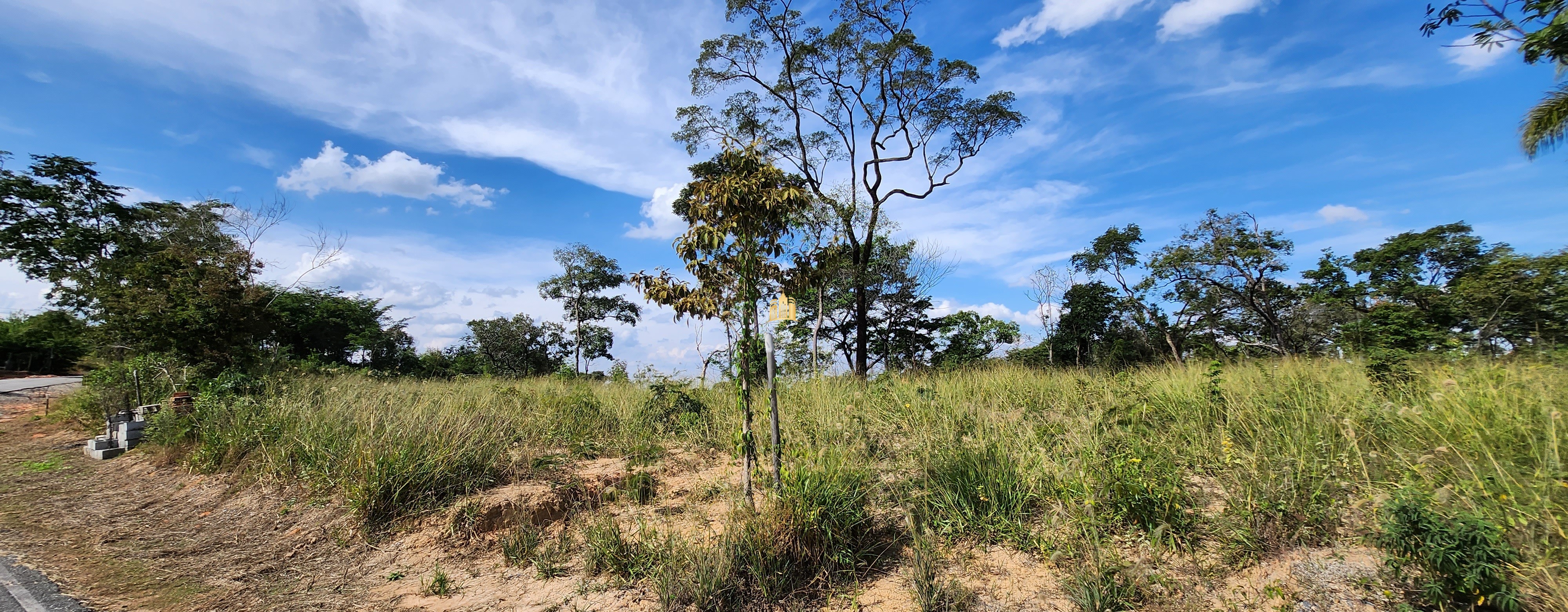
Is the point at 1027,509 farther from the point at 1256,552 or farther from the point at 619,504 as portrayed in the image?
the point at 619,504

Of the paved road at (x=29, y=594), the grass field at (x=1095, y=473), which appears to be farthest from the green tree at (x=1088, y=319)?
the paved road at (x=29, y=594)

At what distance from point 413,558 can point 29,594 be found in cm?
230

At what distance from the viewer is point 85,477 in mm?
7234

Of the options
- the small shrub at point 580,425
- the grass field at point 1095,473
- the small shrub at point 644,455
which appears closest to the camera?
the grass field at point 1095,473

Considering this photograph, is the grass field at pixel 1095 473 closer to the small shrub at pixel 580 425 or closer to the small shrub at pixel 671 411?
A: the small shrub at pixel 580 425

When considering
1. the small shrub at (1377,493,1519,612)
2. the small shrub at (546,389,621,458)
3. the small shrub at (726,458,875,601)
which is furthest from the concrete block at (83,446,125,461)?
the small shrub at (1377,493,1519,612)

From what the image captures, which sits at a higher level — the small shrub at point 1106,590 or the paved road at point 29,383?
the paved road at point 29,383

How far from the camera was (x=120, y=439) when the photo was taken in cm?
846

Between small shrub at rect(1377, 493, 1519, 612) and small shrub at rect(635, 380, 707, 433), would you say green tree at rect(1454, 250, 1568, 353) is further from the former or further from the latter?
small shrub at rect(635, 380, 707, 433)

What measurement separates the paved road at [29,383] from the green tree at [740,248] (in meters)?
20.8

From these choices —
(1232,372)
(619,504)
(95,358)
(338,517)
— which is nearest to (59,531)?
(338,517)

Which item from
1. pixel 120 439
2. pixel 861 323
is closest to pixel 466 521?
pixel 120 439

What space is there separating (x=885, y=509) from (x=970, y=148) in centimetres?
1463

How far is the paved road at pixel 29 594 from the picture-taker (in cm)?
376
